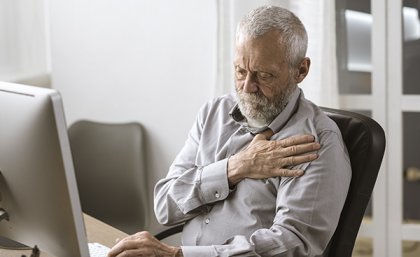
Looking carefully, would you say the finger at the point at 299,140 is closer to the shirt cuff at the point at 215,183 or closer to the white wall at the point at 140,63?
the shirt cuff at the point at 215,183

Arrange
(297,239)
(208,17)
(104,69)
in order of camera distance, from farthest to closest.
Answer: (104,69), (208,17), (297,239)

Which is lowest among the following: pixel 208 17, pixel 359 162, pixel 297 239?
pixel 297 239

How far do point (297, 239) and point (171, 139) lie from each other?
5.75 feet

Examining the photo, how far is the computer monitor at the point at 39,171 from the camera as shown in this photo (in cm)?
148

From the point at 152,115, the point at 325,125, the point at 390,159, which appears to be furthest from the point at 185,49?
the point at 325,125

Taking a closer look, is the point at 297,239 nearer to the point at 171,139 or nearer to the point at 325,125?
the point at 325,125

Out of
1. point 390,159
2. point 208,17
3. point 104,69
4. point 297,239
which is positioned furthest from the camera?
point 104,69

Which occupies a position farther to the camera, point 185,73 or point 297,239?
point 185,73

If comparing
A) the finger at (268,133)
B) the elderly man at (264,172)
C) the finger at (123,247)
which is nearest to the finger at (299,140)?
the elderly man at (264,172)

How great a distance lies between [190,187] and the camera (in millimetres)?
2330

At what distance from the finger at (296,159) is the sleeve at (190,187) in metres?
0.18

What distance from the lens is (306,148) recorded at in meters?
2.13

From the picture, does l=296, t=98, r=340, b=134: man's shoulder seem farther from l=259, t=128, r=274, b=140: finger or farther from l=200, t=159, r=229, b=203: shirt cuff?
l=200, t=159, r=229, b=203: shirt cuff

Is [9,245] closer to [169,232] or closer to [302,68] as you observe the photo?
[169,232]
